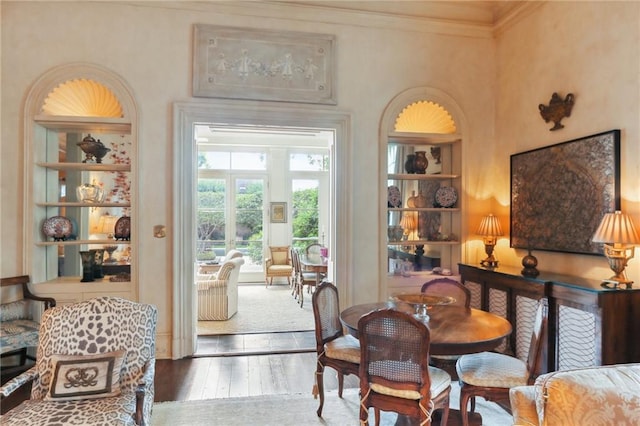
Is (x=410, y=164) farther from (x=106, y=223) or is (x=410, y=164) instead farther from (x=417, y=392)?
(x=106, y=223)

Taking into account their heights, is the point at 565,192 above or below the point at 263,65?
below

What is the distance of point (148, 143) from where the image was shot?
12.4 ft

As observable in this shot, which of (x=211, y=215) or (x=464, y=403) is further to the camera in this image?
(x=211, y=215)

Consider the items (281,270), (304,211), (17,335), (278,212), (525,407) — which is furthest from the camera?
(304,211)

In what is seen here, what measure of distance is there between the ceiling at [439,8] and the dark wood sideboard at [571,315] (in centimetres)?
299

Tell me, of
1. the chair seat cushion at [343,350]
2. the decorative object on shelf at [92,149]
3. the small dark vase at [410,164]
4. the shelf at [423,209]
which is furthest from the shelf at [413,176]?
the decorative object on shelf at [92,149]

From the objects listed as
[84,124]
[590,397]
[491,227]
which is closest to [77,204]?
[84,124]

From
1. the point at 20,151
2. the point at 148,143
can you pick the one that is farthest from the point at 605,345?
the point at 20,151

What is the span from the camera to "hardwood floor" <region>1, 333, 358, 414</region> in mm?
3027

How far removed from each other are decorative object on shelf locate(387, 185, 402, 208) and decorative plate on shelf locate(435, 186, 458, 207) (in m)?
0.49

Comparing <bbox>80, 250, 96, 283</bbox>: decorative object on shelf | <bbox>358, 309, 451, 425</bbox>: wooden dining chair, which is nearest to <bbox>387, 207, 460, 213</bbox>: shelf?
<bbox>358, 309, 451, 425</bbox>: wooden dining chair

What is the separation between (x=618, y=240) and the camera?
8.45 ft

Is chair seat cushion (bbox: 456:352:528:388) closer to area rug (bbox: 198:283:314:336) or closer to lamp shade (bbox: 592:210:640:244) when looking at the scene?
lamp shade (bbox: 592:210:640:244)

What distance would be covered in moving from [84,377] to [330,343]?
161 centimetres
